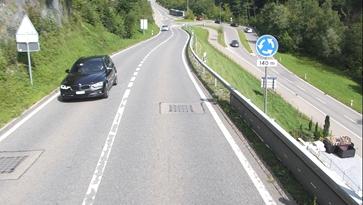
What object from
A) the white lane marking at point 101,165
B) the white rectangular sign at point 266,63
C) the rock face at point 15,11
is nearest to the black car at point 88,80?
the white lane marking at point 101,165

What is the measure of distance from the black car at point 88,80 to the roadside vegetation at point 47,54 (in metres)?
1.58

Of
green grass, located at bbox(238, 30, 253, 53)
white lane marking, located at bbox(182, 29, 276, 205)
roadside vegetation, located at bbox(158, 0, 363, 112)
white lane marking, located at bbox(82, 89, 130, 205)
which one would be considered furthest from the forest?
white lane marking, located at bbox(82, 89, 130, 205)

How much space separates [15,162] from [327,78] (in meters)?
69.3

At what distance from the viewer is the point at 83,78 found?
56.4ft

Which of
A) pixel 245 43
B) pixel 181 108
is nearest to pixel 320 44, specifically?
pixel 245 43

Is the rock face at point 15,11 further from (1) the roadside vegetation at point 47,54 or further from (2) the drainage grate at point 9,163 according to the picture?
(2) the drainage grate at point 9,163

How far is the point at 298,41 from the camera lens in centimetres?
9831

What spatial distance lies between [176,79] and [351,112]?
3937cm

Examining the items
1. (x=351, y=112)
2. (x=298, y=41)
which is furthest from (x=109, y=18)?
(x=298, y=41)

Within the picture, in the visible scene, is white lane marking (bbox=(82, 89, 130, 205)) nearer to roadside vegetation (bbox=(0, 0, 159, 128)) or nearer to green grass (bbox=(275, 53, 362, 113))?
roadside vegetation (bbox=(0, 0, 159, 128))

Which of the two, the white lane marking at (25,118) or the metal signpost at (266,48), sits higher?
the metal signpost at (266,48)

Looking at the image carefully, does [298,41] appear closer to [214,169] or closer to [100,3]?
[100,3]

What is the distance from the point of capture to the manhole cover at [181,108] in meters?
14.4

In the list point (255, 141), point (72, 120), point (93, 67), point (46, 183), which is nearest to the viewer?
point (46, 183)
